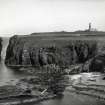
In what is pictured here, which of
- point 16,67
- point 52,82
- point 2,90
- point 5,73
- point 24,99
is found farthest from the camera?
point 16,67

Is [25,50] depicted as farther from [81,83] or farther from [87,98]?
[87,98]

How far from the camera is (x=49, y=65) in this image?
13844mm

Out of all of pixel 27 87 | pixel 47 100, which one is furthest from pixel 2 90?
pixel 47 100

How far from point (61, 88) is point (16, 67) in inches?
200

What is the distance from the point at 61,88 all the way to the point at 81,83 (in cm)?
93

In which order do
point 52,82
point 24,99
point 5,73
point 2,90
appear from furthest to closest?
point 5,73, point 52,82, point 2,90, point 24,99

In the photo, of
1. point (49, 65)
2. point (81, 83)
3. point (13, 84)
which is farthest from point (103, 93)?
point (49, 65)

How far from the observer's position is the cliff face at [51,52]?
13904 millimetres

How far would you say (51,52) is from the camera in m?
14.5

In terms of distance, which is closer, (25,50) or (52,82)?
(52,82)

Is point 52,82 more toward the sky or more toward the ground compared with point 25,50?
more toward the ground

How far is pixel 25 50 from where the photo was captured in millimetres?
15141

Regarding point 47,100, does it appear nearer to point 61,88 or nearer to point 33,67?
point 61,88

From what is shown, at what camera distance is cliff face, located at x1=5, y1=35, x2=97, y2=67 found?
13.9 metres
